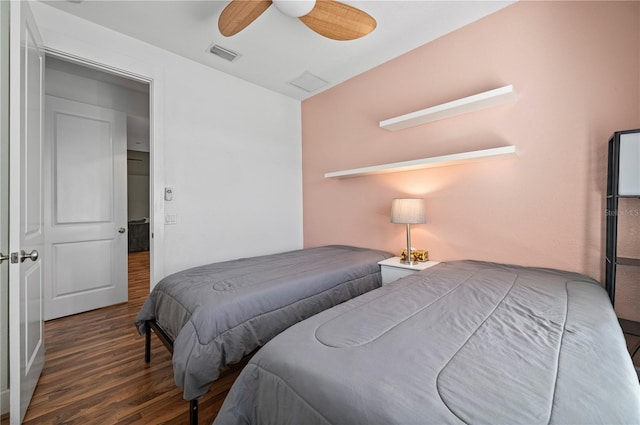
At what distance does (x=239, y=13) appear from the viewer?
168 cm

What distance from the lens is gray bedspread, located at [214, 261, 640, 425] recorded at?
0.63 m

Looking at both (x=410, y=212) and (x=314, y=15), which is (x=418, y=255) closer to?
(x=410, y=212)

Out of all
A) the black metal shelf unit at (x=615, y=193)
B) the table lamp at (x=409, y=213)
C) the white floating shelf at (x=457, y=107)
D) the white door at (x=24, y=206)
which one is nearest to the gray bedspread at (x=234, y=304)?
the table lamp at (x=409, y=213)

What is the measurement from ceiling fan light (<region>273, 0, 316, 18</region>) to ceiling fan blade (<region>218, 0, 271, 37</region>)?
0.09 m

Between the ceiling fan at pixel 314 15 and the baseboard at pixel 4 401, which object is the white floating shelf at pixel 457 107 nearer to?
the ceiling fan at pixel 314 15

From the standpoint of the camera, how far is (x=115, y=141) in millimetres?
3213

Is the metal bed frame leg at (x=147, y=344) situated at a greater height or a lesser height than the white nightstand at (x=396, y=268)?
lesser

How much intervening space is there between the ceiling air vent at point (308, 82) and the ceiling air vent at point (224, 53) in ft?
2.42

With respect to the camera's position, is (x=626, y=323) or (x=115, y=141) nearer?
(x=626, y=323)

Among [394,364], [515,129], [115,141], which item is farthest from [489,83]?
[115,141]

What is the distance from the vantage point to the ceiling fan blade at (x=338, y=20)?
1656mm

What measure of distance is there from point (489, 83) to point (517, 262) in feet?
4.64

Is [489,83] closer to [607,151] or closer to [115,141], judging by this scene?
[607,151]

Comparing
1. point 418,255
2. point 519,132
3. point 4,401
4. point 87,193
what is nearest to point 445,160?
A: point 519,132
